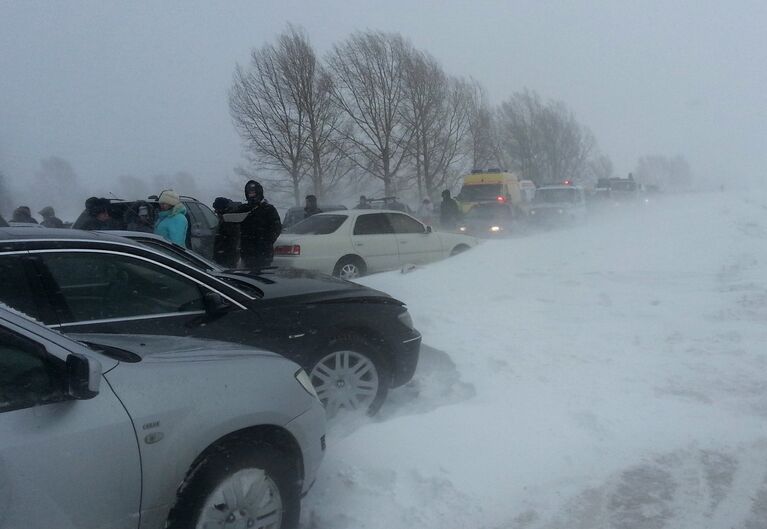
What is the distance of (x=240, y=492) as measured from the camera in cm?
306

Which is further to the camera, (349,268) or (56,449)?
(349,268)

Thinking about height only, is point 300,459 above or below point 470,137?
below

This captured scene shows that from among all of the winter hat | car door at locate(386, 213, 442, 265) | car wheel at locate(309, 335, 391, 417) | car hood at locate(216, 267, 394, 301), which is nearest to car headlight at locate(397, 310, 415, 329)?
car hood at locate(216, 267, 394, 301)

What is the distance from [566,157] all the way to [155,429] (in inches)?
2304

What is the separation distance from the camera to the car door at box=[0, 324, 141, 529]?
7.87ft

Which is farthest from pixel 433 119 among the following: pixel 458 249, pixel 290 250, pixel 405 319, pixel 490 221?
pixel 405 319

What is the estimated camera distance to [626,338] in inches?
256

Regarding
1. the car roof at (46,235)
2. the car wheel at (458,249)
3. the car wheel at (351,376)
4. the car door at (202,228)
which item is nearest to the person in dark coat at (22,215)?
the car door at (202,228)

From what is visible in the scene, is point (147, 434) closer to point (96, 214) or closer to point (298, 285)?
point (298, 285)

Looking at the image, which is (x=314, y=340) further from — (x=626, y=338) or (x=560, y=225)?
(x=560, y=225)

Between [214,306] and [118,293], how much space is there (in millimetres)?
594

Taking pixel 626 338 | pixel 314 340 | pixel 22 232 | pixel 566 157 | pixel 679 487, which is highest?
pixel 566 157

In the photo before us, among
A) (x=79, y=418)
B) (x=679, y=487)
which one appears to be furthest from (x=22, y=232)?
(x=679, y=487)

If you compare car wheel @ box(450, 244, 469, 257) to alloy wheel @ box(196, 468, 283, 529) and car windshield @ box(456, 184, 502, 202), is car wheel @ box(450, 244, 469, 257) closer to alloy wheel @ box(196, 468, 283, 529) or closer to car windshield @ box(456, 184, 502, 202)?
alloy wheel @ box(196, 468, 283, 529)
